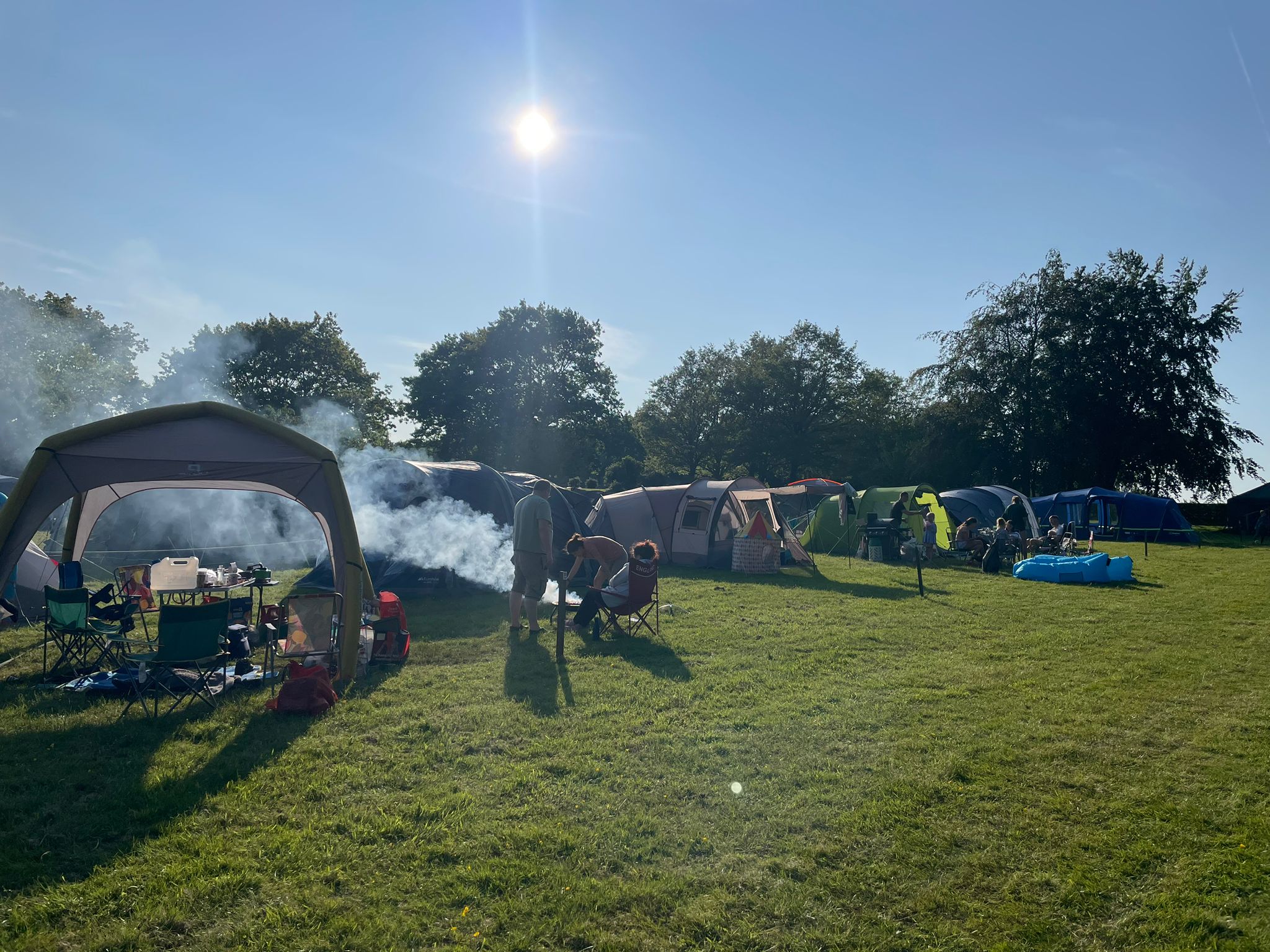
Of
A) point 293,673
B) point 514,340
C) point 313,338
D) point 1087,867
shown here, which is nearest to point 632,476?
point 514,340

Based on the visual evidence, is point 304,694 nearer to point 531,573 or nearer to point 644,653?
point 531,573

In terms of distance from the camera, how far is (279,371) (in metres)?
38.5

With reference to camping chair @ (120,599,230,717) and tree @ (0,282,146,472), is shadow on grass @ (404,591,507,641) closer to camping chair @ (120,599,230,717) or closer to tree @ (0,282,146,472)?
camping chair @ (120,599,230,717)

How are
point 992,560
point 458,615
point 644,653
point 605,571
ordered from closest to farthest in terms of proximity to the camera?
point 644,653 → point 605,571 → point 458,615 → point 992,560

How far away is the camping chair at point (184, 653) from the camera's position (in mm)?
6152

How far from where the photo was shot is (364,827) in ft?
13.9

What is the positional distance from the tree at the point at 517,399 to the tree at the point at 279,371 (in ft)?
12.3

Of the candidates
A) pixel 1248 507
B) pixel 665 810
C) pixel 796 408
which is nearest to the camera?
pixel 665 810

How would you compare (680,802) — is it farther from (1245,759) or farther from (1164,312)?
(1164,312)

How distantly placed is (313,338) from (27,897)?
130 ft

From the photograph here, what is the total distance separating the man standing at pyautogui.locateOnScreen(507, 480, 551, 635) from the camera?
914 cm

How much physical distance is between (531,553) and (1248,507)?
33.2m

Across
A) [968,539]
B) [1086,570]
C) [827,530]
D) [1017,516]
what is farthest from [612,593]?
[1017,516]

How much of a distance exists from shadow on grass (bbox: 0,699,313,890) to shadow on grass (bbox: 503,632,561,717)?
1.82m
